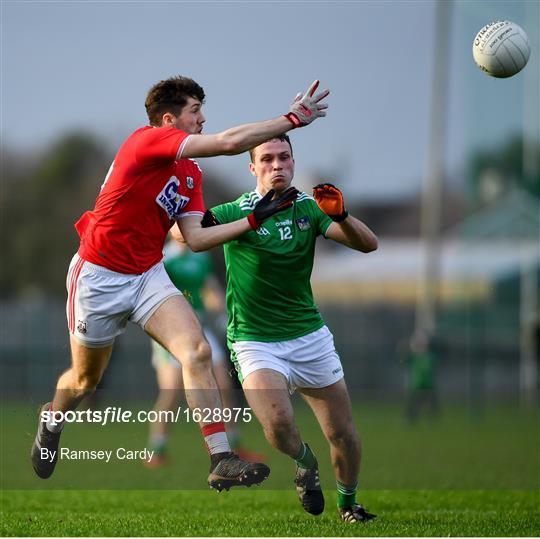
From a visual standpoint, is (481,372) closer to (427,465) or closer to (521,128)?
(521,128)

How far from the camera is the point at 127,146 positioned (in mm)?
7016

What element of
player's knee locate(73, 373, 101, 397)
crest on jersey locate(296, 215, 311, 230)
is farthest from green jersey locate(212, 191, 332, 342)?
player's knee locate(73, 373, 101, 397)

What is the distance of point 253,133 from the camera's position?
656 centimetres

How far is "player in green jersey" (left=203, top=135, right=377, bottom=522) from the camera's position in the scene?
7.11 meters

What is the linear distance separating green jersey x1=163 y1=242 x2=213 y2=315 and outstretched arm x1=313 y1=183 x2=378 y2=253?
4.41 metres

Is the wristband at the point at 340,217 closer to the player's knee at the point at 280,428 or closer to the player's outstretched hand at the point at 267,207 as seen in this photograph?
the player's outstretched hand at the point at 267,207

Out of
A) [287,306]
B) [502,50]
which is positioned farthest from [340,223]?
[502,50]

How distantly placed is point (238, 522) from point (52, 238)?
76.6ft

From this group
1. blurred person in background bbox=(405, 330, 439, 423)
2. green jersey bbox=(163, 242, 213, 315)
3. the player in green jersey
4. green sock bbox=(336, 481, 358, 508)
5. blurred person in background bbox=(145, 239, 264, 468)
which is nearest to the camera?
the player in green jersey

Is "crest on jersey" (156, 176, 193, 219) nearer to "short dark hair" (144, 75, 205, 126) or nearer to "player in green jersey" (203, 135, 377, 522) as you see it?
"player in green jersey" (203, 135, 377, 522)

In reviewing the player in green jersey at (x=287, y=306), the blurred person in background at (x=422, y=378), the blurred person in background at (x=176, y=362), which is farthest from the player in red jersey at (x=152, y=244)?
the blurred person in background at (x=422, y=378)

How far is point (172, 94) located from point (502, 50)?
7.46 feet
